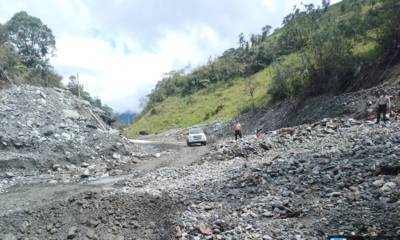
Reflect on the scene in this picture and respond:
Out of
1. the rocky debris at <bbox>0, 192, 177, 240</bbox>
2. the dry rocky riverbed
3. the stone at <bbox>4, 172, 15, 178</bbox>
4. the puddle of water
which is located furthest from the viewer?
the stone at <bbox>4, 172, 15, 178</bbox>

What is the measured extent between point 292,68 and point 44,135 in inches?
1063

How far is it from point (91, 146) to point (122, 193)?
11380 mm

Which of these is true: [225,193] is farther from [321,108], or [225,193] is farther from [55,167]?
[321,108]

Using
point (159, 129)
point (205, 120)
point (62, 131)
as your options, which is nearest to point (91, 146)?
point (62, 131)

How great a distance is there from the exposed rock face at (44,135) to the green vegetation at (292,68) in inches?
701

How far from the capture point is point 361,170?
1425cm

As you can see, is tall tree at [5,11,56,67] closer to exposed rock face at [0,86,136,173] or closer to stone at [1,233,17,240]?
exposed rock face at [0,86,136,173]

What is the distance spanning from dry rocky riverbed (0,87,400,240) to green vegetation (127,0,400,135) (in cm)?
1231

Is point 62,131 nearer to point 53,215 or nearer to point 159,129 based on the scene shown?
point 53,215

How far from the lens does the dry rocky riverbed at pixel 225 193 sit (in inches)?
468

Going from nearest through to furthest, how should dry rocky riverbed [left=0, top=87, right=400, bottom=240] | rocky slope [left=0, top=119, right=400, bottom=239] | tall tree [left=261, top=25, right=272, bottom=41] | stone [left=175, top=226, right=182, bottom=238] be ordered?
rocky slope [left=0, top=119, right=400, bottom=239]
dry rocky riverbed [left=0, top=87, right=400, bottom=240]
stone [left=175, top=226, right=182, bottom=238]
tall tree [left=261, top=25, right=272, bottom=41]

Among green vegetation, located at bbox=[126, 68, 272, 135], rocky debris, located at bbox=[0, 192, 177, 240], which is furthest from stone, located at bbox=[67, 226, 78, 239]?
green vegetation, located at bbox=[126, 68, 272, 135]

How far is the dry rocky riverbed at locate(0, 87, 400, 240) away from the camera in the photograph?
1188 cm

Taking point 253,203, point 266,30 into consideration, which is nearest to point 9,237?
point 253,203
